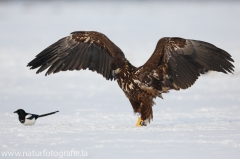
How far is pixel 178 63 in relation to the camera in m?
7.96

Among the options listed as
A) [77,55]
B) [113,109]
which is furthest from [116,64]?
[113,109]

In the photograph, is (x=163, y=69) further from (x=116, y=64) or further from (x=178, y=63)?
(x=116, y=64)

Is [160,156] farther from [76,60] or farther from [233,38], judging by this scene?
[233,38]

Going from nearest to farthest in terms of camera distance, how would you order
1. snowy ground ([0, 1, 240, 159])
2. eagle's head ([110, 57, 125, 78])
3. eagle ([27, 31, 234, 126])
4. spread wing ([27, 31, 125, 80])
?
1. snowy ground ([0, 1, 240, 159])
2. eagle's head ([110, 57, 125, 78])
3. eagle ([27, 31, 234, 126])
4. spread wing ([27, 31, 125, 80])

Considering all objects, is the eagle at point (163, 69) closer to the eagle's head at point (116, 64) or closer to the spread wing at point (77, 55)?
the eagle's head at point (116, 64)

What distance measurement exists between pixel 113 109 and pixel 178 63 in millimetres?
2293

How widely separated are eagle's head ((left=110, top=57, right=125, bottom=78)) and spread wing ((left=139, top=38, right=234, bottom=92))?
11.4 inches

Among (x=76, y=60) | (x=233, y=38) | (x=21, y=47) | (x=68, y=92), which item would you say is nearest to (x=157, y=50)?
(x=76, y=60)

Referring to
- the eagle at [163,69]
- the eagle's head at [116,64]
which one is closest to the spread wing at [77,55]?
the eagle at [163,69]

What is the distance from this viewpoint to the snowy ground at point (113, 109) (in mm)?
6145

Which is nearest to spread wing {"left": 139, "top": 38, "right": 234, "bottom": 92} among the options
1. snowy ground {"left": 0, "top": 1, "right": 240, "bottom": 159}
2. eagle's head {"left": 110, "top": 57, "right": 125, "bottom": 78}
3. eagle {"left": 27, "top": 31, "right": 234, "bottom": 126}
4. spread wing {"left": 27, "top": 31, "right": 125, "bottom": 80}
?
eagle {"left": 27, "top": 31, "right": 234, "bottom": 126}

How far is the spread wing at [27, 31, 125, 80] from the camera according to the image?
8.68 m

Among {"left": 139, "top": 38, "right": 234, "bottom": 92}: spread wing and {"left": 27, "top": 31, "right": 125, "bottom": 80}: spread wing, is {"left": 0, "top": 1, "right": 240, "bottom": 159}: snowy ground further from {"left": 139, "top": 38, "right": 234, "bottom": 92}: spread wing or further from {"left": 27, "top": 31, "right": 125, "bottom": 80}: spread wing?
{"left": 27, "top": 31, "right": 125, "bottom": 80}: spread wing

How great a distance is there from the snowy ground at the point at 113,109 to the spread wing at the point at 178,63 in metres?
0.55
